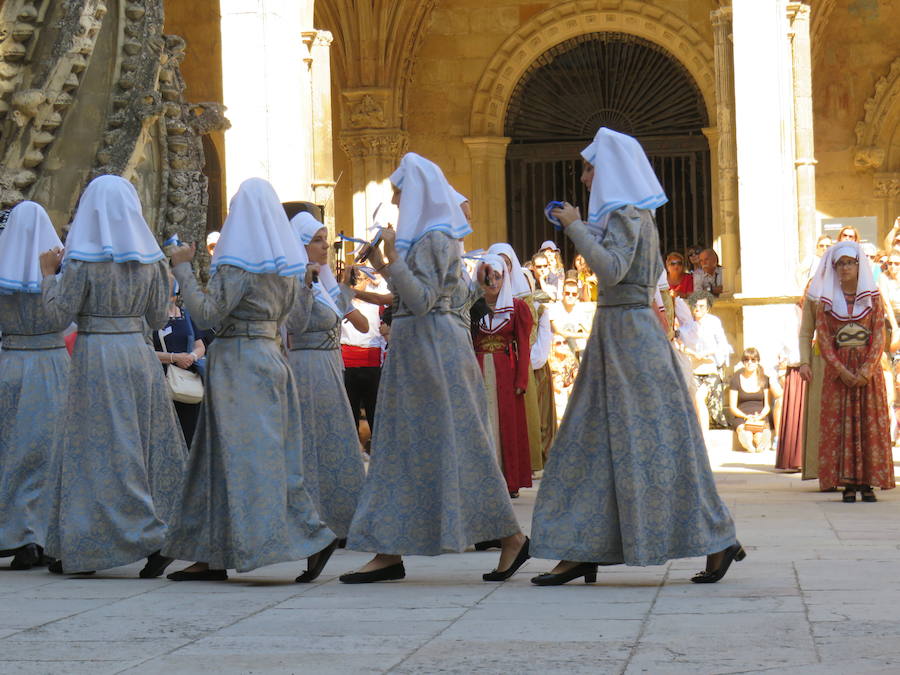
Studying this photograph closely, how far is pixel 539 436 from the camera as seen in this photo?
11.8 m

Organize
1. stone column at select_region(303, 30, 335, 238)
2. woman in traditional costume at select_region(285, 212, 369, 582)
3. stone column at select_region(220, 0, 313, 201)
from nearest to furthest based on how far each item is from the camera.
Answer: woman in traditional costume at select_region(285, 212, 369, 582), stone column at select_region(220, 0, 313, 201), stone column at select_region(303, 30, 335, 238)

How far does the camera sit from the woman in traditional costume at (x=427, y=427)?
632 centimetres

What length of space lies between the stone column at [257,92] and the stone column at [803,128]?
226 inches

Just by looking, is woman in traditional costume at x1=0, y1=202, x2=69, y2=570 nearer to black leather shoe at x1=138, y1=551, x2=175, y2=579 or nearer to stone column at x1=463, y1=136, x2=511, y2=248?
black leather shoe at x1=138, y1=551, x2=175, y2=579

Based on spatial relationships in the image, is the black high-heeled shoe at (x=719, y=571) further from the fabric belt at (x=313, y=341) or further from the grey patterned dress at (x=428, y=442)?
the fabric belt at (x=313, y=341)

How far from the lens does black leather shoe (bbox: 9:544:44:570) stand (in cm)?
716

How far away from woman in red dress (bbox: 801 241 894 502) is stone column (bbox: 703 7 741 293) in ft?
26.1

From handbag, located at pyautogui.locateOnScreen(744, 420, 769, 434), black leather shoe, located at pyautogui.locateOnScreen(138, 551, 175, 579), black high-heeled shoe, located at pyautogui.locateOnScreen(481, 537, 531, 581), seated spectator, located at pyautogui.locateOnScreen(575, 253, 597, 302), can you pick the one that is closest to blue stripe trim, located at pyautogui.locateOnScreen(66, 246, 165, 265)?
black leather shoe, located at pyautogui.locateOnScreen(138, 551, 175, 579)

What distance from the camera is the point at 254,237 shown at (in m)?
6.43

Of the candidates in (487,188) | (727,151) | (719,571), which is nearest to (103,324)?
(719,571)

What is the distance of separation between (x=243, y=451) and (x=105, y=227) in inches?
44.4

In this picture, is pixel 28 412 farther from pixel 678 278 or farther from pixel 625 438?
pixel 678 278

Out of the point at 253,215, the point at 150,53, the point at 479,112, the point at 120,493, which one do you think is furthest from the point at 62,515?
the point at 479,112

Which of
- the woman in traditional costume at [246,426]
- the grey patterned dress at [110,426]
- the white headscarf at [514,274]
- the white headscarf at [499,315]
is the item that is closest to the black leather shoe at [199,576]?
the woman in traditional costume at [246,426]
